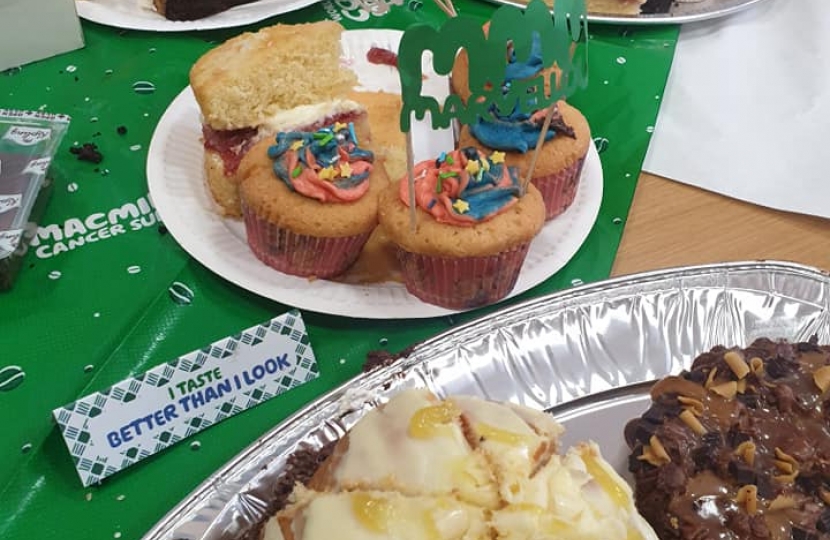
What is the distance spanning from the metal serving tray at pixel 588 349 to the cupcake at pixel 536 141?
0.30 meters

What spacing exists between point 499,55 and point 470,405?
0.58 meters

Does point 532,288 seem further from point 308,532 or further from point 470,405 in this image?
point 308,532

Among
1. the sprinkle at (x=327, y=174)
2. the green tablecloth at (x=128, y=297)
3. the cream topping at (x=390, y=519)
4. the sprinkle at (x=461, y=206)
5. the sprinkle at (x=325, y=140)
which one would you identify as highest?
the cream topping at (x=390, y=519)

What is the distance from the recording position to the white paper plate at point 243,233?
5.34 ft

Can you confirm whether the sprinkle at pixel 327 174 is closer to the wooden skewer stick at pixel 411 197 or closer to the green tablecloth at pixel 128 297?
the wooden skewer stick at pixel 411 197

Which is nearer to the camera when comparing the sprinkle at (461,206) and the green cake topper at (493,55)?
the green cake topper at (493,55)

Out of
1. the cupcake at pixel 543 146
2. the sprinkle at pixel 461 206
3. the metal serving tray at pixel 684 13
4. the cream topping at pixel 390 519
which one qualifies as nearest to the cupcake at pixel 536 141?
the cupcake at pixel 543 146

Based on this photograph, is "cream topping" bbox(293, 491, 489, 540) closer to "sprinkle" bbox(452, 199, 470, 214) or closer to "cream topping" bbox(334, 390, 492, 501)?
"cream topping" bbox(334, 390, 492, 501)

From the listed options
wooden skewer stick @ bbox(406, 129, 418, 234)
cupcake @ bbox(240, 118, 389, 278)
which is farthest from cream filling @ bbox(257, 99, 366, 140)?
wooden skewer stick @ bbox(406, 129, 418, 234)

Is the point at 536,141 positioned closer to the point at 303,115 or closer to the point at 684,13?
the point at 303,115

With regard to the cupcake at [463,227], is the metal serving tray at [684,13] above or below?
above

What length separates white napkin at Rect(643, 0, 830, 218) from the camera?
2090 mm

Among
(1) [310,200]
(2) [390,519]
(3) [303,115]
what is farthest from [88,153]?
(2) [390,519]

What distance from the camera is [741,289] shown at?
1678 millimetres
